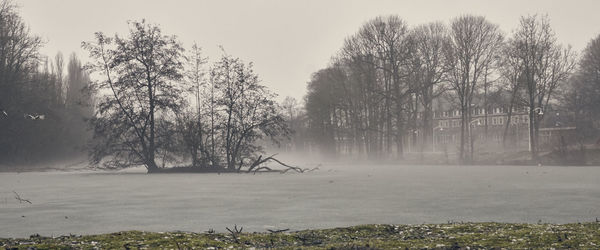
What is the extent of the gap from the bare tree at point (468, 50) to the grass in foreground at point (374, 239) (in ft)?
178

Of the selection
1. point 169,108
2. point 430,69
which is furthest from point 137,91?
point 430,69

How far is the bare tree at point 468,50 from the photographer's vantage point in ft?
215

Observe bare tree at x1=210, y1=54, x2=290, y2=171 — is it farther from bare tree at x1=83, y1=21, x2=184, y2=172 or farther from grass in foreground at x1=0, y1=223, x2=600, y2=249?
grass in foreground at x1=0, y1=223, x2=600, y2=249

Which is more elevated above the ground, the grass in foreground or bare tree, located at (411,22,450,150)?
bare tree, located at (411,22,450,150)

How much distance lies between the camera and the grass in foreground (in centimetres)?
1030

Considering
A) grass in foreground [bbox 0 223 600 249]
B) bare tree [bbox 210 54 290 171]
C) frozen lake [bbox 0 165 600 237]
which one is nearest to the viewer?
grass in foreground [bbox 0 223 600 249]

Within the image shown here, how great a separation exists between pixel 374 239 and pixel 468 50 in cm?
5854

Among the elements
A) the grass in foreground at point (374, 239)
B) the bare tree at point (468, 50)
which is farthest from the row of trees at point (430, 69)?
the grass in foreground at point (374, 239)

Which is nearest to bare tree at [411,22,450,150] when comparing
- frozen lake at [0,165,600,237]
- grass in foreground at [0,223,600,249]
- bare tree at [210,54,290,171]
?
bare tree at [210,54,290,171]

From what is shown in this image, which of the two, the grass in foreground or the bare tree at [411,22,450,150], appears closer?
the grass in foreground

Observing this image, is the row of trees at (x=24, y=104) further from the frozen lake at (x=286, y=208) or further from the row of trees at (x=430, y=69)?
the frozen lake at (x=286, y=208)

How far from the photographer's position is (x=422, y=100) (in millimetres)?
77562

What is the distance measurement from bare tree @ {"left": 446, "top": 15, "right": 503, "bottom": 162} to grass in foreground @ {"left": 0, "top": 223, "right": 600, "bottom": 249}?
5412 cm

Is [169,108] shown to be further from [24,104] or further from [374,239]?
[374,239]
